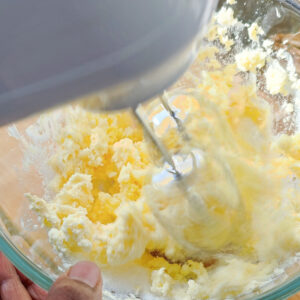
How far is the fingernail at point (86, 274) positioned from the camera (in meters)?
0.46

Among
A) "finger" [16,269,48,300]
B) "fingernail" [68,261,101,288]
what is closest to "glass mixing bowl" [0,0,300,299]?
"fingernail" [68,261,101,288]

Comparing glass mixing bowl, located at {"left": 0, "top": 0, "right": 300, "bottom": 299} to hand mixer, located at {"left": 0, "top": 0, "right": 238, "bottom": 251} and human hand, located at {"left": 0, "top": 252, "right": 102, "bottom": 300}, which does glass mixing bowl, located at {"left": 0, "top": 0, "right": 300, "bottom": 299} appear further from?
hand mixer, located at {"left": 0, "top": 0, "right": 238, "bottom": 251}

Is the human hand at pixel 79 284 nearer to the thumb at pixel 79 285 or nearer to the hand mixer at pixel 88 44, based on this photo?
the thumb at pixel 79 285

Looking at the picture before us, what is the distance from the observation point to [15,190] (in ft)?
2.12

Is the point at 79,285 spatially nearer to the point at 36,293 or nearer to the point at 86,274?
the point at 86,274

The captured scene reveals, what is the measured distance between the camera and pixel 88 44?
274mm

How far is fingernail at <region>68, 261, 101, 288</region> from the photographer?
46 cm

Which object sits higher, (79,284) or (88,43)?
(88,43)

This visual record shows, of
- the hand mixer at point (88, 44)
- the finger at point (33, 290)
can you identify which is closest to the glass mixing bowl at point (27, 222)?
the finger at point (33, 290)

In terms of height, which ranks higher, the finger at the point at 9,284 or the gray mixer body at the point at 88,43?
the gray mixer body at the point at 88,43

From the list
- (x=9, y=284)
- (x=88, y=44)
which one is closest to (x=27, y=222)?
(x=9, y=284)

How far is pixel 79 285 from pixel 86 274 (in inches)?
0.8

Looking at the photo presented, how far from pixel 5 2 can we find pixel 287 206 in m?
0.55

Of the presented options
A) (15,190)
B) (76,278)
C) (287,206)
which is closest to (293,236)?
(287,206)
